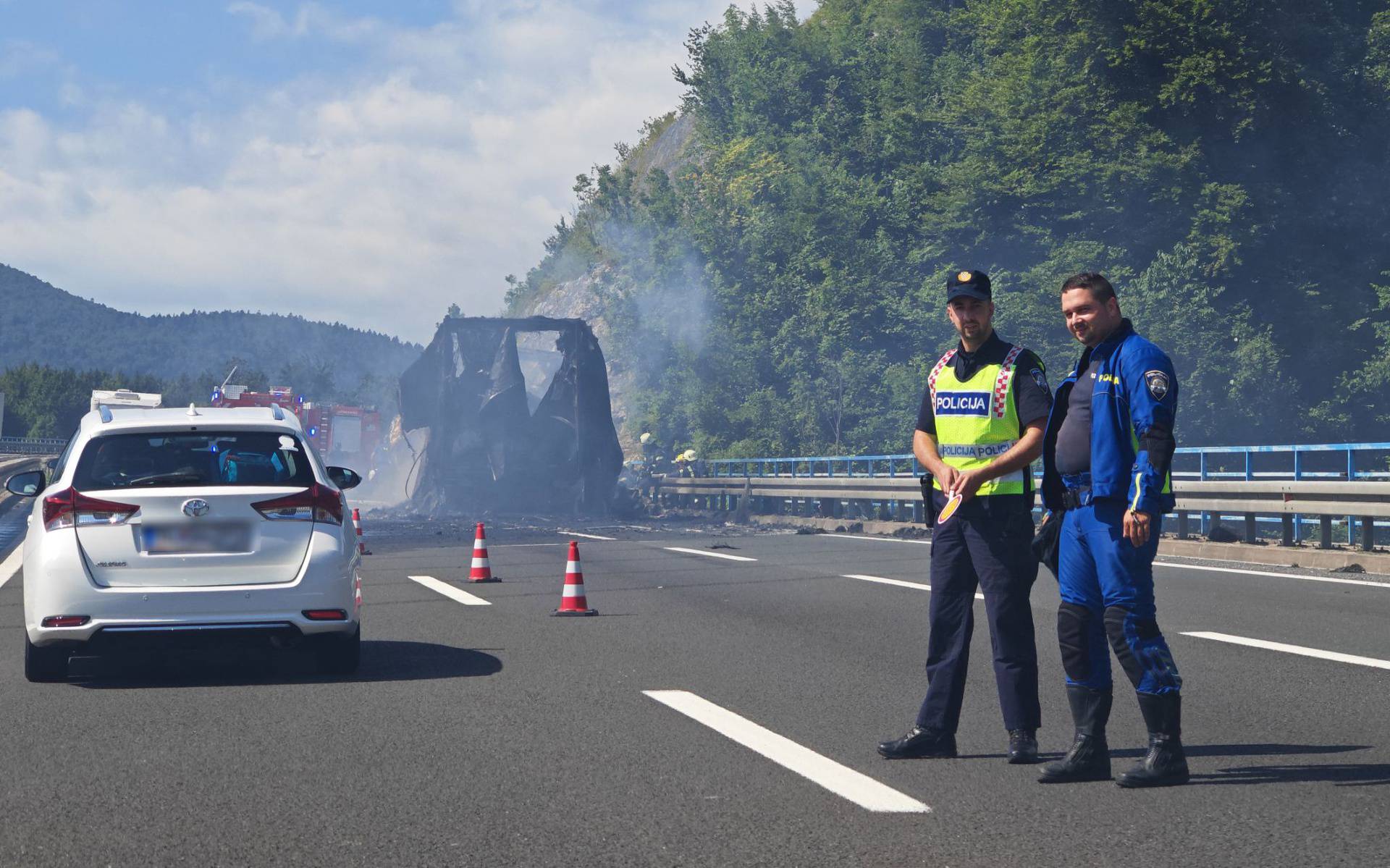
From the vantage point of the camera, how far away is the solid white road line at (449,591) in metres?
12.6

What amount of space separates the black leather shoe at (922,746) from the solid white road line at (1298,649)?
11.8 ft

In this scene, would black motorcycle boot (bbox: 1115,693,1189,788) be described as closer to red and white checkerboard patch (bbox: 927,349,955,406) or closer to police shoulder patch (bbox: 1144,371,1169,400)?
police shoulder patch (bbox: 1144,371,1169,400)

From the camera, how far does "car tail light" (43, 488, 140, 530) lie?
7.73 meters

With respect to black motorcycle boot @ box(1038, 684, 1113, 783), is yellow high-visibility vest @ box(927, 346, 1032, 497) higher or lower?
higher

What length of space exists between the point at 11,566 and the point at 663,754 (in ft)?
43.9

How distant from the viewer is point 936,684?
566 cm

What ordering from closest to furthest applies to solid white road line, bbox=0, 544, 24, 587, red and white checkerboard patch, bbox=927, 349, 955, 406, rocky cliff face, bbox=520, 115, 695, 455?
red and white checkerboard patch, bbox=927, 349, 955, 406
solid white road line, bbox=0, 544, 24, 587
rocky cliff face, bbox=520, 115, 695, 455

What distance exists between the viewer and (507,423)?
32031mm

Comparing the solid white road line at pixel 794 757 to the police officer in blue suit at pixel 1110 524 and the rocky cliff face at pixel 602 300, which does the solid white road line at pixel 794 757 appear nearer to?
the police officer in blue suit at pixel 1110 524

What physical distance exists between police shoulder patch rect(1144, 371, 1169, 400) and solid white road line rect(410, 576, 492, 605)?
26.5ft

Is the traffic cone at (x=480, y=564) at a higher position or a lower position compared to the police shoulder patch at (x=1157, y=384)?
lower

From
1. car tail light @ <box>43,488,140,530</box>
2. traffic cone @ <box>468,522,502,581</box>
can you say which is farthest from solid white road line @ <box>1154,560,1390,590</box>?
car tail light @ <box>43,488,140,530</box>

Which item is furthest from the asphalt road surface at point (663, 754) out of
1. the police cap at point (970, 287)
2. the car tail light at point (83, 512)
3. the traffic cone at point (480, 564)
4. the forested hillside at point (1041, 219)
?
the forested hillside at point (1041, 219)

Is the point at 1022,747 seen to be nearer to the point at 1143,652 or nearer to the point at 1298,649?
the point at 1143,652
